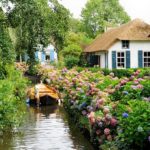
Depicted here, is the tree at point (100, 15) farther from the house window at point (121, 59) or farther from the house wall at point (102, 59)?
the house window at point (121, 59)

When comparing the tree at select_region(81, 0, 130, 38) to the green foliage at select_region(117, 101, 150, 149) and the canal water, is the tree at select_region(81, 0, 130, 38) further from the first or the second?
the green foliage at select_region(117, 101, 150, 149)

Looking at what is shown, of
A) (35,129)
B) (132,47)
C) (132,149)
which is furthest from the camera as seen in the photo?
(132,47)

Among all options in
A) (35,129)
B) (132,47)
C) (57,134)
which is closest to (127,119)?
(57,134)

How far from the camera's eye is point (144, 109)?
10219mm

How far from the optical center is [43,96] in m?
28.3

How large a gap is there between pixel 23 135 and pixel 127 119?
7.69 m

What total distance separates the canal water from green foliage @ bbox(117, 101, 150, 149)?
4.55 meters

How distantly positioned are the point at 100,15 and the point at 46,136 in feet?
215

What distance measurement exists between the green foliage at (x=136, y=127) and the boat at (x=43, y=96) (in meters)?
17.7

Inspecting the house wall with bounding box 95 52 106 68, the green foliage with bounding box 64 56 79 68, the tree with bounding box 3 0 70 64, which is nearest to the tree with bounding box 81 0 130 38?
the green foliage with bounding box 64 56 79 68

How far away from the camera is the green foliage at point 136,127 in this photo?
9789mm

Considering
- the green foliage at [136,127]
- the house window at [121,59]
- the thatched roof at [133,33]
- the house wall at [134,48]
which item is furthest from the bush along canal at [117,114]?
the house window at [121,59]

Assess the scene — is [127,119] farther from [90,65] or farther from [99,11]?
[99,11]

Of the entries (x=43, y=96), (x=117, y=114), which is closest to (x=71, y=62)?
(x=43, y=96)
